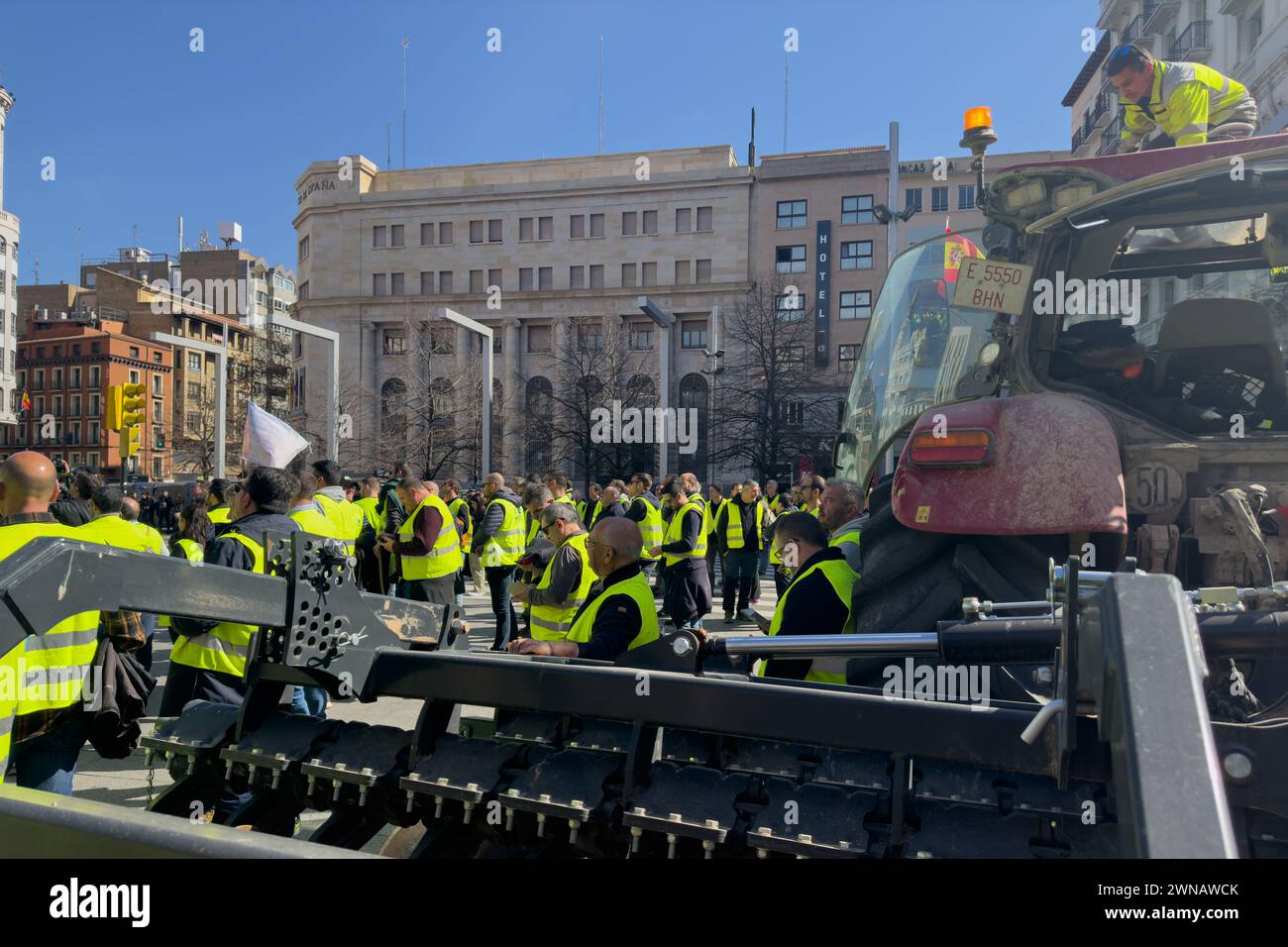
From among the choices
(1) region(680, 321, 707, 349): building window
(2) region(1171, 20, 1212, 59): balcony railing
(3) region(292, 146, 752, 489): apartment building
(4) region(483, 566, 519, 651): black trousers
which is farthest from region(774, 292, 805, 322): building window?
(4) region(483, 566, 519, 651): black trousers

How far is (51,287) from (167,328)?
19390 mm

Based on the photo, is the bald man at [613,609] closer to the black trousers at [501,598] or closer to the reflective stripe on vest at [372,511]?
the black trousers at [501,598]

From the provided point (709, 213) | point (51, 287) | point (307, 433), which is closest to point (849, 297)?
point (709, 213)

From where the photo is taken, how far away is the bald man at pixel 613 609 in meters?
3.72

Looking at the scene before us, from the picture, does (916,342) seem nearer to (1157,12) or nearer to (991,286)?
(991,286)

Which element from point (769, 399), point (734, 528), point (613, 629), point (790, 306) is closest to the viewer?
point (613, 629)

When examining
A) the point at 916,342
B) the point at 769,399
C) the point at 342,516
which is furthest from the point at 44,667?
the point at 769,399

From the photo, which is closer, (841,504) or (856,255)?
(841,504)

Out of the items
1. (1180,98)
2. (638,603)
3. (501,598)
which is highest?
(1180,98)

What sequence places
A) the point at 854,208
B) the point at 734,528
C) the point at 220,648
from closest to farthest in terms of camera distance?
the point at 220,648 < the point at 734,528 < the point at 854,208

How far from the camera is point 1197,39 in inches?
1240

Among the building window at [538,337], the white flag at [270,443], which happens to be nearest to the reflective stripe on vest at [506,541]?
the white flag at [270,443]

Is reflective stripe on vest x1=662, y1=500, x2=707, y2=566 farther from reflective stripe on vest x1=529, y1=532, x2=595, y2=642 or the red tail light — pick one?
the red tail light

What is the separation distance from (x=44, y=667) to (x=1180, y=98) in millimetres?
5207
